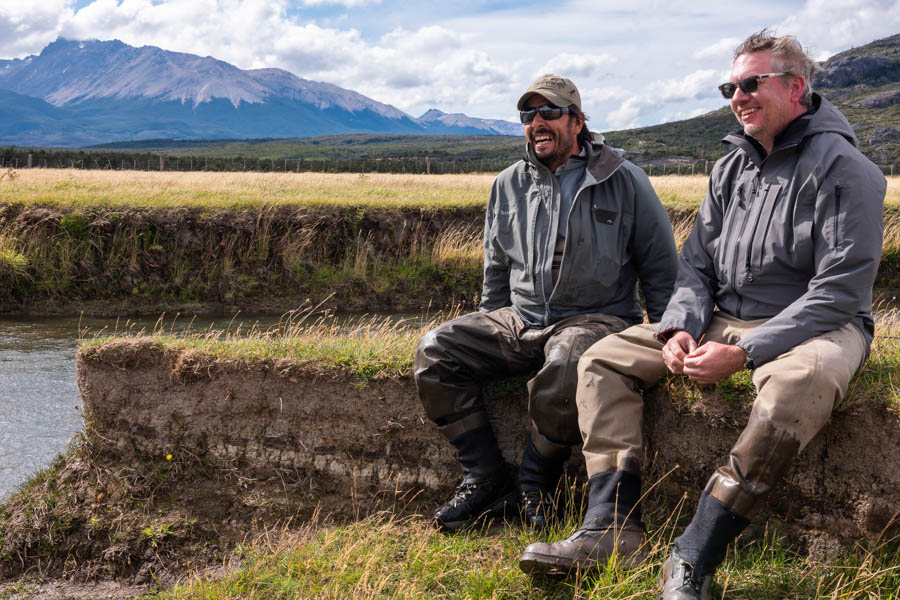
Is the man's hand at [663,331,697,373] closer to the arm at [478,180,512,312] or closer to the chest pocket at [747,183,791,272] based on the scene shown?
the chest pocket at [747,183,791,272]

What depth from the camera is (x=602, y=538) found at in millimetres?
4035

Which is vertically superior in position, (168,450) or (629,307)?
(629,307)

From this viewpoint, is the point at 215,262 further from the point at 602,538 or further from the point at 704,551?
the point at 704,551

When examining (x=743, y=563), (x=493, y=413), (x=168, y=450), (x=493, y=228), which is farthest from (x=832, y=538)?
(x=168, y=450)

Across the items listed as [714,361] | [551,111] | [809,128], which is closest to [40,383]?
[551,111]

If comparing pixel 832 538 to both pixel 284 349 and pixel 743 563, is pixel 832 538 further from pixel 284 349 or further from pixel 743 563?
pixel 284 349

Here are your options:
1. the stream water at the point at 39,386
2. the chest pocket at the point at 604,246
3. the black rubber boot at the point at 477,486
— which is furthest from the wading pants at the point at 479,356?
the stream water at the point at 39,386

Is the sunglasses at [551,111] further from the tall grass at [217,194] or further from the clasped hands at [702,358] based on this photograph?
the tall grass at [217,194]

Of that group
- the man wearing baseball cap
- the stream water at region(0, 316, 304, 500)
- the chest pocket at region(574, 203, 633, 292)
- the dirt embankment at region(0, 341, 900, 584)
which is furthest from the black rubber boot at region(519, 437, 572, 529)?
the stream water at region(0, 316, 304, 500)

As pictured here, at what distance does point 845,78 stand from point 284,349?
495 feet

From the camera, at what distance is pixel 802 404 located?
373 centimetres

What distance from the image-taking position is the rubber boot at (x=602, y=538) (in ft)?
13.0

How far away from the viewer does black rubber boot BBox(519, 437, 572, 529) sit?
16.2ft

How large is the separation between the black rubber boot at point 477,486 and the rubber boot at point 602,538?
111cm
